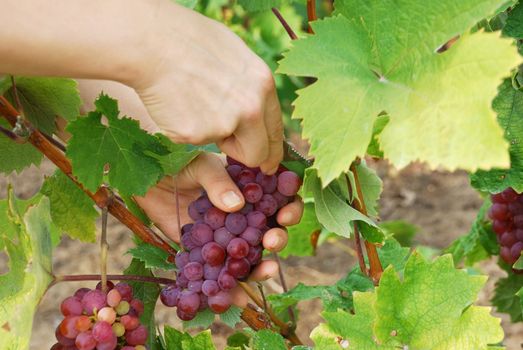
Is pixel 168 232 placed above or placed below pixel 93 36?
below

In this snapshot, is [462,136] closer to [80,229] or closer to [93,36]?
[93,36]

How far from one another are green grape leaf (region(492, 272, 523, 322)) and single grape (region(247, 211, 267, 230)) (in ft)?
2.19

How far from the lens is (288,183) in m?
1.05

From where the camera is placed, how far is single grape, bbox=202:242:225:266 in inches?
40.8

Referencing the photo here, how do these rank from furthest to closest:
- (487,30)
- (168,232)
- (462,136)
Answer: (168,232), (487,30), (462,136)

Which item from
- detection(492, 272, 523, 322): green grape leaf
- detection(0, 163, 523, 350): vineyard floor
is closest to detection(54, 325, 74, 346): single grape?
detection(492, 272, 523, 322): green grape leaf

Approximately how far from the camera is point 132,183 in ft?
3.51

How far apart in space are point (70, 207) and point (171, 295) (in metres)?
0.29

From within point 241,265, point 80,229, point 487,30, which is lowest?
point 80,229

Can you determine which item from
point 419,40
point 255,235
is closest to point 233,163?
point 255,235

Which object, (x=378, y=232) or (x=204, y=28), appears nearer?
(x=204, y=28)

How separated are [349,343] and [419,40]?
0.34m

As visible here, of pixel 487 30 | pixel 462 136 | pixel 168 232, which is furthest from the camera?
pixel 168 232

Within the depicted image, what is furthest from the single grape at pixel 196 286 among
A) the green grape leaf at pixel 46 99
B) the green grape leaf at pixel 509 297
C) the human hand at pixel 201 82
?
the green grape leaf at pixel 509 297
